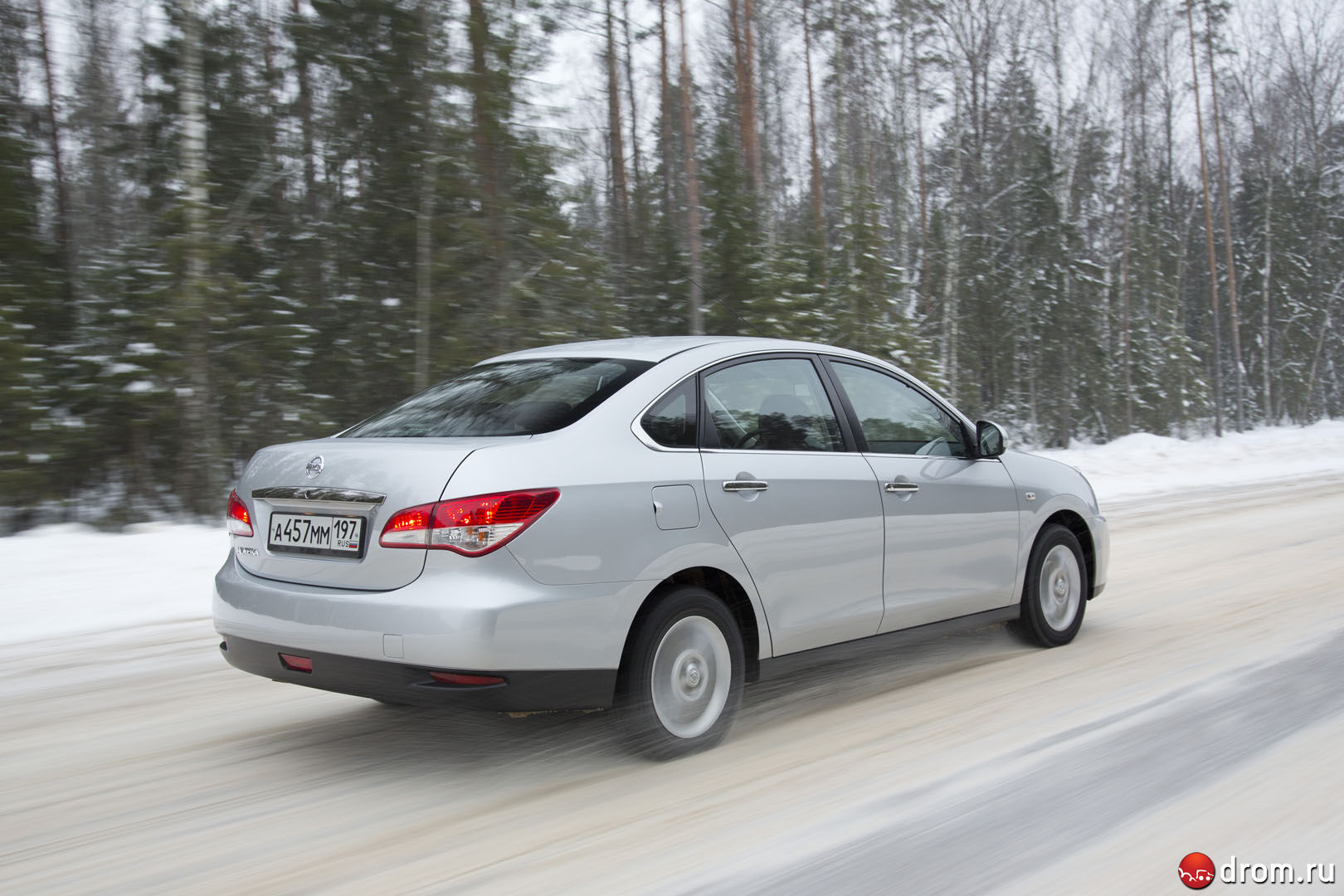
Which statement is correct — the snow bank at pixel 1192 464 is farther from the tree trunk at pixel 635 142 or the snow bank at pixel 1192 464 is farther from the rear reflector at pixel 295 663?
the rear reflector at pixel 295 663

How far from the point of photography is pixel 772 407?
4.78 m

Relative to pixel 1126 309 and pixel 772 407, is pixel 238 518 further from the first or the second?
pixel 1126 309

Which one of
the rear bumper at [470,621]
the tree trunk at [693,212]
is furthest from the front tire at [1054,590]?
the tree trunk at [693,212]

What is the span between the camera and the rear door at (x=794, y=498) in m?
4.40

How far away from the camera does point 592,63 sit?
25.4m

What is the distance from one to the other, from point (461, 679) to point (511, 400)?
116 centimetres

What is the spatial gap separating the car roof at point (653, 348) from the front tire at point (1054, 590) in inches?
71.6

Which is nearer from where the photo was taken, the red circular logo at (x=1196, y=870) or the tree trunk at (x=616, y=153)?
the red circular logo at (x=1196, y=870)

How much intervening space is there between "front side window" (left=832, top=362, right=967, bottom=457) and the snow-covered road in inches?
44.3

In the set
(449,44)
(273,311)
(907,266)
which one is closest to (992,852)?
(273,311)

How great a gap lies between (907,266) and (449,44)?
22.8 meters

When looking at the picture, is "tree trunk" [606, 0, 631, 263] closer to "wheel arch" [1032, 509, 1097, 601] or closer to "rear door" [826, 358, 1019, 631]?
"wheel arch" [1032, 509, 1097, 601]

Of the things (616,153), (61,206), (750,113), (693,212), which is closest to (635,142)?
(616,153)

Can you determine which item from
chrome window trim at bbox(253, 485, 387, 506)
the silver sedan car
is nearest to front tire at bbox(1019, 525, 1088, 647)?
the silver sedan car
